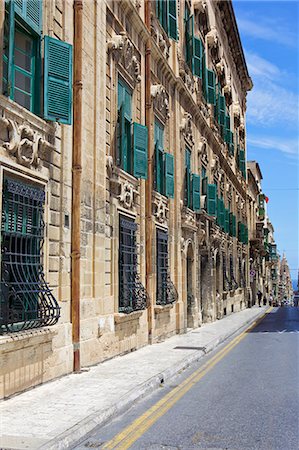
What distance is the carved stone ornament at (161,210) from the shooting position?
1672 centimetres

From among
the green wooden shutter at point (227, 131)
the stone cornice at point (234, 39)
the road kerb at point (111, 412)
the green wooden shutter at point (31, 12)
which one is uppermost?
the stone cornice at point (234, 39)

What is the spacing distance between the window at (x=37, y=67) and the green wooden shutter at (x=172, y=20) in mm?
9614

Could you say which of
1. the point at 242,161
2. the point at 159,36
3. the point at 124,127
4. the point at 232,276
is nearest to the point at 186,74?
the point at 159,36

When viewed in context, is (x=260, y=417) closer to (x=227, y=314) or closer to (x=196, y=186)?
→ (x=196, y=186)

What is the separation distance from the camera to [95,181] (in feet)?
38.1

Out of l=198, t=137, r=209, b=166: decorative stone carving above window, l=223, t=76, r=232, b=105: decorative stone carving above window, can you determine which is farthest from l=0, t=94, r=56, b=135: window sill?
l=223, t=76, r=232, b=105: decorative stone carving above window

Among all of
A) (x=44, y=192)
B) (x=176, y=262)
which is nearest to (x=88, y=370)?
(x=44, y=192)

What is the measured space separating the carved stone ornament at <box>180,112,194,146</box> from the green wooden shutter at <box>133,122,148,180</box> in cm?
581

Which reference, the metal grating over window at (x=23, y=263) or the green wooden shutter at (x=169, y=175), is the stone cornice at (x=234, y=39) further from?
the metal grating over window at (x=23, y=263)

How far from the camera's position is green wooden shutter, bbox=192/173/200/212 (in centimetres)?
2154

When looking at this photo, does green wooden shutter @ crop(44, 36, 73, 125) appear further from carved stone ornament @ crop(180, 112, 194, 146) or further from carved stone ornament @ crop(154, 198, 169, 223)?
carved stone ornament @ crop(180, 112, 194, 146)

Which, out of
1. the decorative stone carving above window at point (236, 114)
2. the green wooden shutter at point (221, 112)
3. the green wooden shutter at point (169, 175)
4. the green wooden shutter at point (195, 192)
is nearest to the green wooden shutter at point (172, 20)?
the green wooden shutter at point (169, 175)

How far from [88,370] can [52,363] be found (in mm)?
1223

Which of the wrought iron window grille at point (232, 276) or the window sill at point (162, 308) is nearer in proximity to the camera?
the window sill at point (162, 308)
